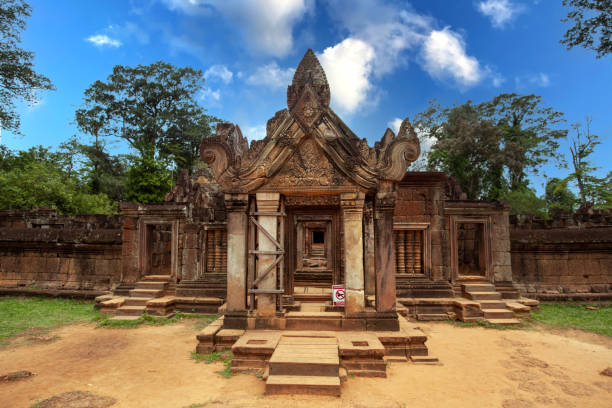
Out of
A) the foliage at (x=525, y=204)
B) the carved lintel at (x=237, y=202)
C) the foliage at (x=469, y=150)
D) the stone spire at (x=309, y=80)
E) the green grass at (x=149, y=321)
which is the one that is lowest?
the green grass at (x=149, y=321)

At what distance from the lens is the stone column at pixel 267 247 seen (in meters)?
5.43

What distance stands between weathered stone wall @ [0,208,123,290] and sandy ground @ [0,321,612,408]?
3.97m

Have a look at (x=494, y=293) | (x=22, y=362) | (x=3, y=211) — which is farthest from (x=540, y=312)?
(x=3, y=211)

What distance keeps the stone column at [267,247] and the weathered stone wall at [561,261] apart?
8452mm

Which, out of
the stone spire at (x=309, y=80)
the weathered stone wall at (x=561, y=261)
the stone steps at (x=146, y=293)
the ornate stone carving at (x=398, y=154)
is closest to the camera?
the ornate stone carving at (x=398, y=154)

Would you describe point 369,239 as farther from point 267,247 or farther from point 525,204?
point 525,204

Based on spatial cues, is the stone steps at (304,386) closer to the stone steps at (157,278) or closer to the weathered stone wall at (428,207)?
A: the weathered stone wall at (428,207)

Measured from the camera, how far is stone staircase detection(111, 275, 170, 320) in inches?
328

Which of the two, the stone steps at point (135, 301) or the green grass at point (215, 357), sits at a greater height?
the stone steps at point (135, 301)

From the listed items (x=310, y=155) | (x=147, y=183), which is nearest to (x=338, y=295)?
(x=310, y=155)

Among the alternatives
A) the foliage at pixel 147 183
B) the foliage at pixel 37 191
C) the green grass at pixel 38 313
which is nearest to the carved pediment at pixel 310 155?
the green grass at pixel 38 313

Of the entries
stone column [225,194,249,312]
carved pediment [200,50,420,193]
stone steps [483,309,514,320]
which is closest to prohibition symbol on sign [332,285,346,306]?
stone column [225,194,249,312]

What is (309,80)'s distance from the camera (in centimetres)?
602

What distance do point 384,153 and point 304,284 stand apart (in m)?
5.75
